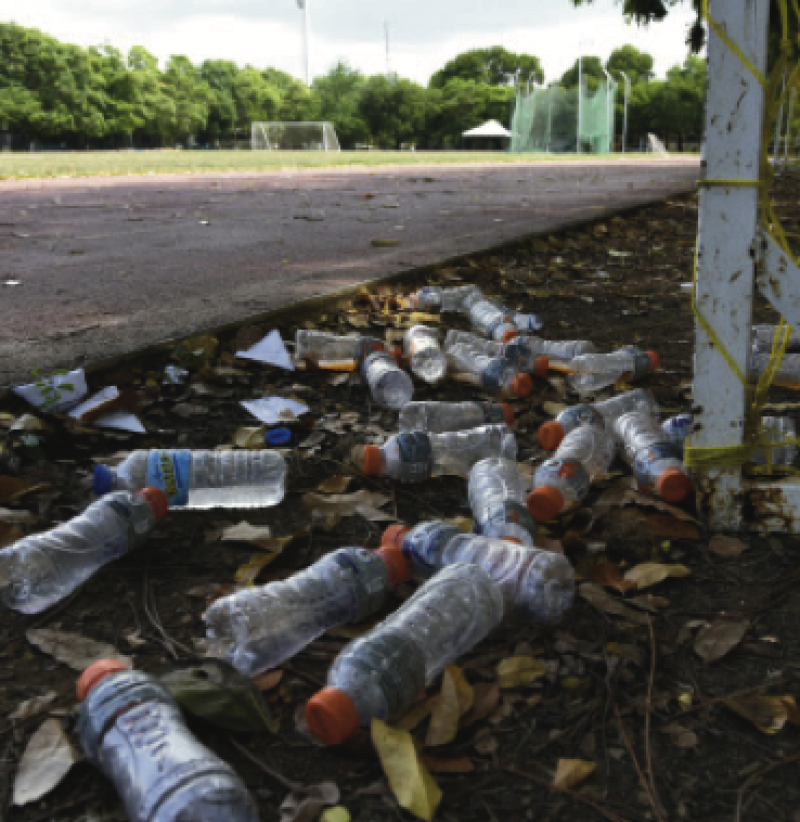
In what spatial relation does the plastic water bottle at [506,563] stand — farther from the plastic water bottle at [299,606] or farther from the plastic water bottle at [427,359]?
the plastic water bottle at [427,359]

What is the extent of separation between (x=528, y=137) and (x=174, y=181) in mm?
45536

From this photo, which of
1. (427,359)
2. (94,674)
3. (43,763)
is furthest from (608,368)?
(43,763)

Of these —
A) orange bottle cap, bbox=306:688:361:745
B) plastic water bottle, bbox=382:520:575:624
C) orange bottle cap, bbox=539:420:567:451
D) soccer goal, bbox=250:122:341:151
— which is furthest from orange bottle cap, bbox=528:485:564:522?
soccer goal, bbox=250:122:341:151

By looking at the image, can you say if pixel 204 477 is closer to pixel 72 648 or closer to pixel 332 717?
pixel 72 648

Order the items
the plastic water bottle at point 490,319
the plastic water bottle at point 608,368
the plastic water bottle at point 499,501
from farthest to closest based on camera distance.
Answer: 1. the plastic water bottle at point 490,319
2. the plastic water bottle at point 608,368
3. the plastic water bottle at point 499,501

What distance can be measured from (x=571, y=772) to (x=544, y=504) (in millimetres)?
889

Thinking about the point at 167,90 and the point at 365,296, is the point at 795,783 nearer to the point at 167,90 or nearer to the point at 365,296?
the point at 365,296

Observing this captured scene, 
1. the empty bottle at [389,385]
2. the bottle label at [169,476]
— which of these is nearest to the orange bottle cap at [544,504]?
the bottle label at [169,476]

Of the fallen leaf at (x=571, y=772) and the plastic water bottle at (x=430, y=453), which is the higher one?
the plastic water bottle at (x=430, y=453)

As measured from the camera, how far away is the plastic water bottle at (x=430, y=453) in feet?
8.75

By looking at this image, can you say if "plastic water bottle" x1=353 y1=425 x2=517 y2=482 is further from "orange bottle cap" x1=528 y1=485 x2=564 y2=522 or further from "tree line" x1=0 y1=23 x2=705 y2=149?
"tree line" x1=0 y1=23 x2=705 y2=149

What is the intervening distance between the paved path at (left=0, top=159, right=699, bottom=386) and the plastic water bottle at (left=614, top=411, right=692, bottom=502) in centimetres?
198

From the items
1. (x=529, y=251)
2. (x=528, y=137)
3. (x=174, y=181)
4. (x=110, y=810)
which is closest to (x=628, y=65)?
(x=528, y=137)

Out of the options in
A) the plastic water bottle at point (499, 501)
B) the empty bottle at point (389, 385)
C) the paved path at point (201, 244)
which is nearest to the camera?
the plastic water bottle at point (499, 501)
